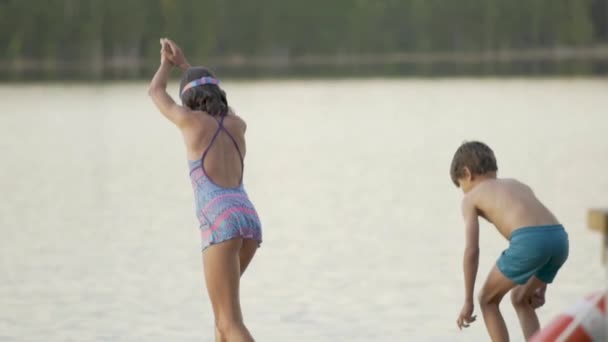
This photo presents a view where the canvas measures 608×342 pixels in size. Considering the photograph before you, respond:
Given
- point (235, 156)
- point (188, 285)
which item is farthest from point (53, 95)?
point (235, 156)

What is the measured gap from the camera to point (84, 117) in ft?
121

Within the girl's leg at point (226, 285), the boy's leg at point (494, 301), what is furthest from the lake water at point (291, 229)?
the girl's leg at point (226, 285)

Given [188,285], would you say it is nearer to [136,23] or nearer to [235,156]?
[235,156]

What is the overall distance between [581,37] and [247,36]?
38.4 metres

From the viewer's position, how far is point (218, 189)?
5.92 meters

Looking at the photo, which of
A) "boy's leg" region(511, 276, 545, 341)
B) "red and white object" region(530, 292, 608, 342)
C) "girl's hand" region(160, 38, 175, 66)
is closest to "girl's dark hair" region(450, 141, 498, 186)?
"boy's leg" region(511, 276, 545, 341)

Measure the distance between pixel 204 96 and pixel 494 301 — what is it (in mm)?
1501

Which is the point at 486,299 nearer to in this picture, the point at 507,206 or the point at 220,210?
the point at 507,206

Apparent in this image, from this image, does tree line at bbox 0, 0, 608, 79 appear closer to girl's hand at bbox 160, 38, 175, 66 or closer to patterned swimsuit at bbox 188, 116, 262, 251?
girl's hand at bbox 160, 38, 175, 66

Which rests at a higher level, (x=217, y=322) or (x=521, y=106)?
(x=521, y=106)

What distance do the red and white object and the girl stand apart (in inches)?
51.5

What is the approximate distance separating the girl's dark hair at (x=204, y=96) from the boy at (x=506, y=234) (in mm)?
1044

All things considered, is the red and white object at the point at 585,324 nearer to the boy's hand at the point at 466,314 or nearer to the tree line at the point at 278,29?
the boy's hand at the point at 466,314

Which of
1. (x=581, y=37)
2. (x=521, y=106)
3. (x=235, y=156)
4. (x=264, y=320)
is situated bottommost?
(x=264, y=320)
